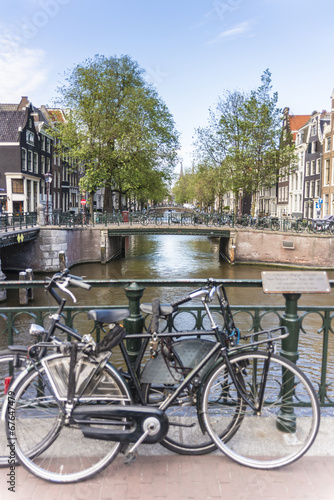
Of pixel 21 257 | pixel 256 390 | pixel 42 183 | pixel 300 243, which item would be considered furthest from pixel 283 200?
pixel 256 390

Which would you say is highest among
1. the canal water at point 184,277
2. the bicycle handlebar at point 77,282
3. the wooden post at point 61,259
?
the bicycle handlebar at point 77,282

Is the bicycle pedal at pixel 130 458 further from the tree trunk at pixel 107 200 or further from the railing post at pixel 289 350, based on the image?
the tree trunk at pixel 107 200

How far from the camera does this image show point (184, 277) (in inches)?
957

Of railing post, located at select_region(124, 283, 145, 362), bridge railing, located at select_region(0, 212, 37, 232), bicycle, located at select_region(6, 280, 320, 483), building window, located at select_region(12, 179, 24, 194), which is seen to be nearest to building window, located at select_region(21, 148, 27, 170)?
building window, located at select_region(12, 179, 24, 194)

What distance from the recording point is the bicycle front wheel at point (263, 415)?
2.74 m

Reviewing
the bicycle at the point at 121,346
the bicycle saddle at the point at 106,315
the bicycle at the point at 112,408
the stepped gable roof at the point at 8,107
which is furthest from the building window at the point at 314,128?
the bicycle saddle at the point at 106,315

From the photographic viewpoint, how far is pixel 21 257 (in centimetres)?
2583

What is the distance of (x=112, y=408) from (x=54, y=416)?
386 millimetres

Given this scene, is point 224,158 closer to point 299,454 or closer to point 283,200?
point 283,200

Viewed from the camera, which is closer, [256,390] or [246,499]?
[246,499]

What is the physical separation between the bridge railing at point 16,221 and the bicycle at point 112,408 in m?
20.4

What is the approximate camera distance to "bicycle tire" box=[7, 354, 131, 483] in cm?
261

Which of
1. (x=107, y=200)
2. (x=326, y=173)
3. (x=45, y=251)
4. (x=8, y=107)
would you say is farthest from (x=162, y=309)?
(x=8, y=107)

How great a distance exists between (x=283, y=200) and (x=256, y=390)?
48.9 metres
